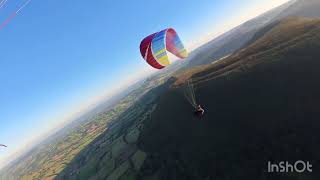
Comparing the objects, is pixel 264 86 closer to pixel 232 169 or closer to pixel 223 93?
pixel 223 93

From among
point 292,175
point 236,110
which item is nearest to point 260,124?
point 236,110

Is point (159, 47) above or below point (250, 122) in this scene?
above

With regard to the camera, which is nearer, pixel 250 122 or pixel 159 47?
pixel 159 47

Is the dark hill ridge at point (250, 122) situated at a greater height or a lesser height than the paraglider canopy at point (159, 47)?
lesser

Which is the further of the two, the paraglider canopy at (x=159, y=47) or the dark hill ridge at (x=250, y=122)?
the dark hill ridge at (x=250, y=122)
